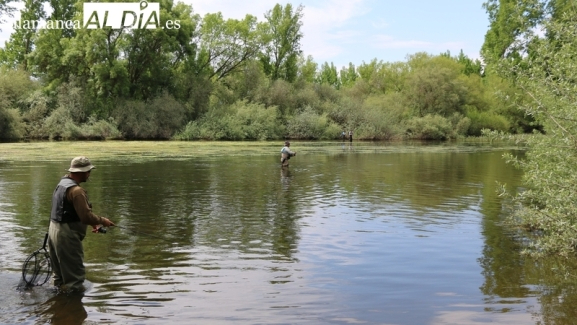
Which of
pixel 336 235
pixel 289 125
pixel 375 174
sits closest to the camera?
pixel 336 235

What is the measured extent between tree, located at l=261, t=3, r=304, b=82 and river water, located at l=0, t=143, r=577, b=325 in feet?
234

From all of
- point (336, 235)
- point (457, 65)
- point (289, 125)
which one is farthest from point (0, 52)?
point (336, 235)

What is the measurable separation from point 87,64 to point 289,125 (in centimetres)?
2821

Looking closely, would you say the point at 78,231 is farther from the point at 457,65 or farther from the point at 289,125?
the point at 457,65

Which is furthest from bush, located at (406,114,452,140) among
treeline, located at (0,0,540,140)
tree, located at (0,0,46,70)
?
tree, located at (0,0,46,70)

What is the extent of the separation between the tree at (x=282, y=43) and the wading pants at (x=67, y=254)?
275 feet

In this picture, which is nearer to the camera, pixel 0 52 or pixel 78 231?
pixel 78 231

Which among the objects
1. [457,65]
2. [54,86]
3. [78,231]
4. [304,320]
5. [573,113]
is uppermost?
[457,65]

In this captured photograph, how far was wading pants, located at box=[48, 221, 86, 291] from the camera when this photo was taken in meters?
8.41

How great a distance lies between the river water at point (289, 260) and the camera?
26.6 feet

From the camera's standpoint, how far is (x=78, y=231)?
8.56 metres

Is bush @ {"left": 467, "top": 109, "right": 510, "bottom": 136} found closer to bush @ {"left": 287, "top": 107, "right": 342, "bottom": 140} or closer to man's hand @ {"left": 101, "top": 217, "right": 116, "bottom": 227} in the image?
bush @ {"left": 287, "top": 107, "right": 342, "bottom": 140}

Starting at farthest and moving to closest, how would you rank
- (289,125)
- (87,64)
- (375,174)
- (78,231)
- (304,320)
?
(289,125), (87,64), (375,174), (78,231), (304,320)

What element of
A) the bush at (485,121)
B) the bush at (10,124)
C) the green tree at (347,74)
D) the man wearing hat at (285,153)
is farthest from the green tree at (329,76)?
the man wearing hat at (285,153)
